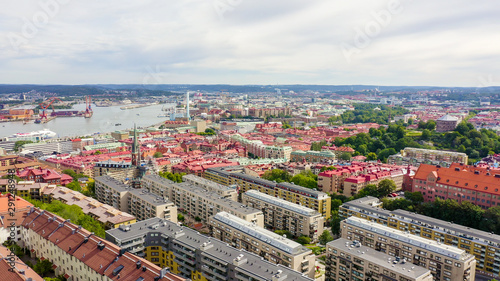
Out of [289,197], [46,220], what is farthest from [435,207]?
[46,220]

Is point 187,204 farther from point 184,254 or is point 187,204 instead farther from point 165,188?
point 184,254

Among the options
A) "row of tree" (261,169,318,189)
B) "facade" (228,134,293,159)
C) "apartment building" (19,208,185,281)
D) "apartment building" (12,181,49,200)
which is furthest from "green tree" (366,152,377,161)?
"apartment building" (19,208,185,281)

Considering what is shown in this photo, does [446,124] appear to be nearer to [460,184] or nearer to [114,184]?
[460,184]

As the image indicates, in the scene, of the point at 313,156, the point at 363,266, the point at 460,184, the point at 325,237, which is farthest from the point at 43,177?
the point at 460,184

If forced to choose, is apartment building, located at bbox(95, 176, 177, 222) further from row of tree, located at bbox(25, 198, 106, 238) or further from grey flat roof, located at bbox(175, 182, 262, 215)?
row of tree, located at bbox(25, 198, 106, 238)

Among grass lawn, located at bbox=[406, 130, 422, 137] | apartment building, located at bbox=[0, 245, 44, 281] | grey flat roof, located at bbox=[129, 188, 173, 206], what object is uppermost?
grass lawn, located at bbox=[406, 130, 422, 137]

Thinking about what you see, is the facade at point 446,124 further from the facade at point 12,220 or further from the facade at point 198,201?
the facade at point 12,220

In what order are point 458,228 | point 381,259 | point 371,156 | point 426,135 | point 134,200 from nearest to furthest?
point 381,259, point 458,228, point 134,200, point 371,156, point 426,135
